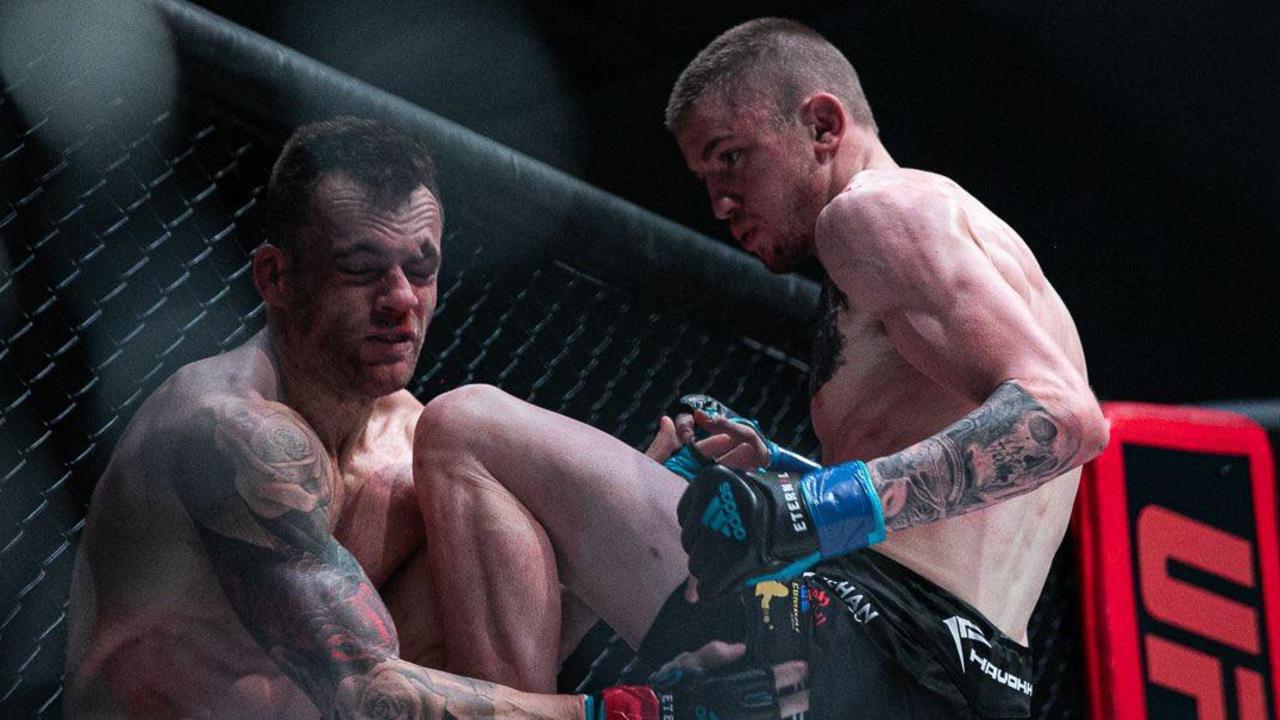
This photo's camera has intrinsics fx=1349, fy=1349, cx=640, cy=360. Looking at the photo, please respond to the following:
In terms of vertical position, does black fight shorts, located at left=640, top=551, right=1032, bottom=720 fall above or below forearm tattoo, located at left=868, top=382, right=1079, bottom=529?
below

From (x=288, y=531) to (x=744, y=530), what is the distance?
19.1 inches

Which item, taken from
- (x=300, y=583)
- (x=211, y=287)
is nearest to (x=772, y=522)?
(x=300, y=583)

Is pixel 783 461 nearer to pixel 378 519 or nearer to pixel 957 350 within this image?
pixel 957 350

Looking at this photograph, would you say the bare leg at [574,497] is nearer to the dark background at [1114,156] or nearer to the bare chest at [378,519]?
the bare chest at [378,519]

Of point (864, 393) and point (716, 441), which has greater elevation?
point (864, 393)

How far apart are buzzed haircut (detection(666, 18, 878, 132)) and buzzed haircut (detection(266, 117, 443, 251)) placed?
1.21ft

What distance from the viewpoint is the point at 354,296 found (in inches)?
63.4

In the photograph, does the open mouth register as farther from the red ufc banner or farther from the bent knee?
the red ufc banner

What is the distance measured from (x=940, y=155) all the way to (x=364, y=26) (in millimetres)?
1583

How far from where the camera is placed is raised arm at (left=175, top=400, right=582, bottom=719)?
1.34m

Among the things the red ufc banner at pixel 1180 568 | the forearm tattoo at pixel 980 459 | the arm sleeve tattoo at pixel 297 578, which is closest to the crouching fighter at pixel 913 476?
the forearm tattoo at pixel 980 459

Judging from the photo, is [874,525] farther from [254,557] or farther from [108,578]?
[108,578]

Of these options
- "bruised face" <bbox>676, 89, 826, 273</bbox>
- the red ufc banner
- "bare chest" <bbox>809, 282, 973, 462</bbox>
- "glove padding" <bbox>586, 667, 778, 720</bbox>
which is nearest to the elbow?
"bare chest" <bbox>809, 282, 973, 462</bbox>

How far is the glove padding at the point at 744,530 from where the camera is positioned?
3.97ft
